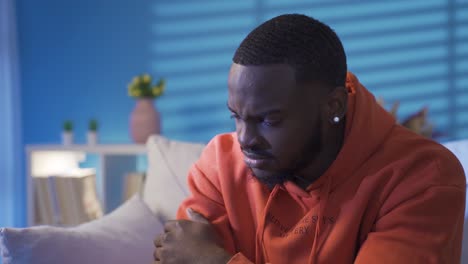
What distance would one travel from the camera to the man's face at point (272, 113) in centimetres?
100

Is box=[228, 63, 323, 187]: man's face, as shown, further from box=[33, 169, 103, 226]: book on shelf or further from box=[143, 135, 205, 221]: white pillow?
box=[33, 169, 103, 226]: book on shelf

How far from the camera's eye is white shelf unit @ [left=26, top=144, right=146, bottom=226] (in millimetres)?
2922

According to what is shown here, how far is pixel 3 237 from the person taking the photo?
1264 millimetres

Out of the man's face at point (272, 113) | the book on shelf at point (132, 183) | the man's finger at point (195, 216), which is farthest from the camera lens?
the book on shelf at point (132, 183)

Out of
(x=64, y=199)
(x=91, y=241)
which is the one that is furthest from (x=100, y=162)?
(x=91, y=241)

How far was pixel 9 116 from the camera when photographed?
131 inches

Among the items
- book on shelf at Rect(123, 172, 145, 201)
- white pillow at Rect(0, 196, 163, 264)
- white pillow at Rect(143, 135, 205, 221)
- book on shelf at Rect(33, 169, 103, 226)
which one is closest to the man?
white pillow at Rect(0, 196, 163, 264)

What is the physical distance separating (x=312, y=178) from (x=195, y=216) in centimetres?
26

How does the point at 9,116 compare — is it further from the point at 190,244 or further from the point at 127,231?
the point at 190,244

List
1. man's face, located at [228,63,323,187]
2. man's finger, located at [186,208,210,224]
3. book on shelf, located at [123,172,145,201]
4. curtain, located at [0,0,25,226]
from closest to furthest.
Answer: man's face, located at [228,63,323,187], man's finger, located at [186,208,210,224], book on shelf, located at [123,172,145,201], curtain, located at [0,0,25,226]

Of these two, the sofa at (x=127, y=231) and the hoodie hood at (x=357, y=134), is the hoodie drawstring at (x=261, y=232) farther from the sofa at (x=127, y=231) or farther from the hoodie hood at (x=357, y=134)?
the sofa at (x=127, y=231)

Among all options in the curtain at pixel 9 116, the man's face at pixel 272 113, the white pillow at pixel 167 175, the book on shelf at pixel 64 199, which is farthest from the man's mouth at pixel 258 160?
the curtain at pixel 9 116

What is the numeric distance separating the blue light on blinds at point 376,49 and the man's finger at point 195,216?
6.72ft

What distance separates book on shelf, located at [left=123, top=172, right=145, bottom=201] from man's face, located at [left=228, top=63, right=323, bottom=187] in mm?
1879
